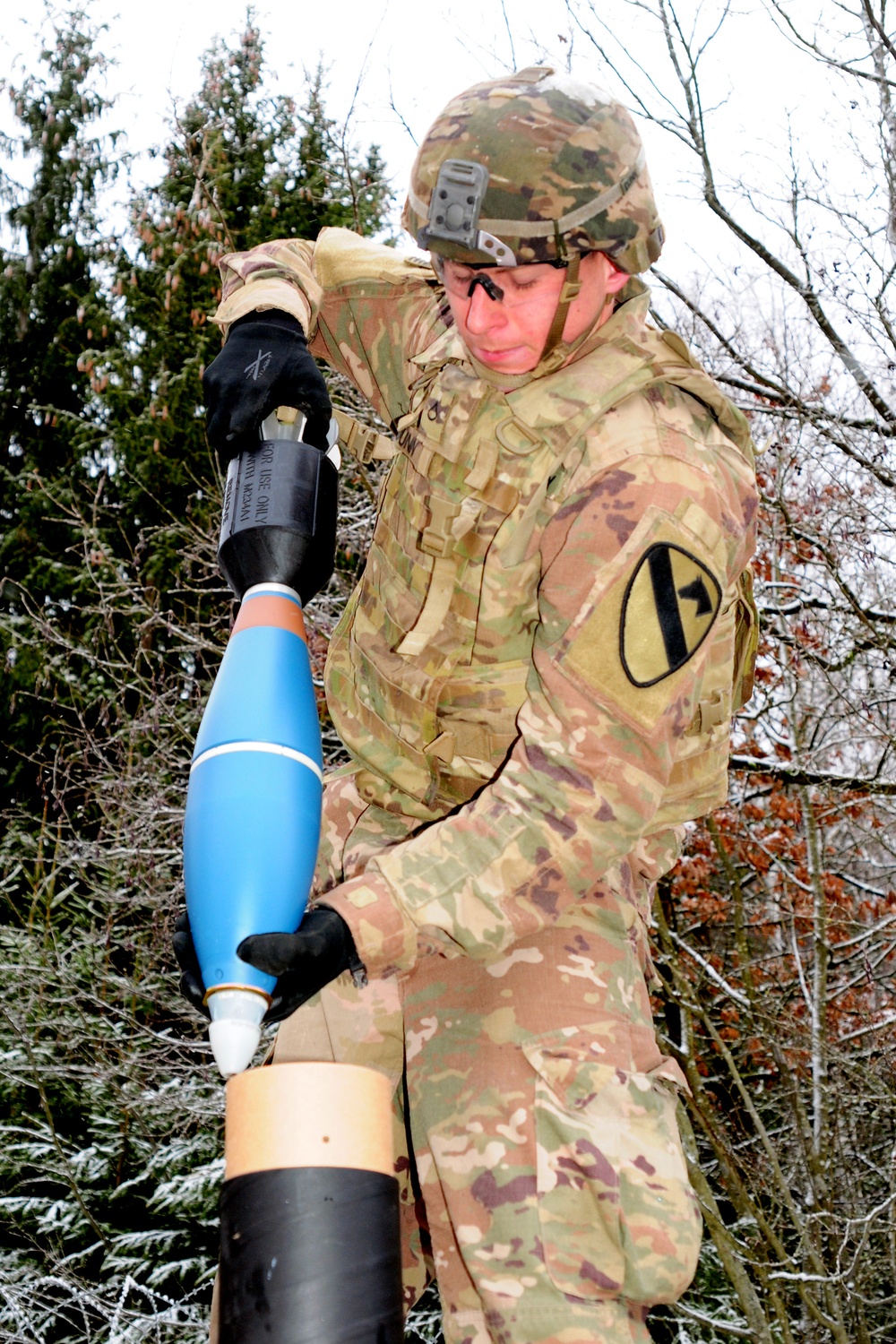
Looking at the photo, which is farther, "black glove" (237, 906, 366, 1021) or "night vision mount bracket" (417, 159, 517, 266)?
"night vision mount bracket" (417, 159, 517, 266)

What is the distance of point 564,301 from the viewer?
237 centimetres

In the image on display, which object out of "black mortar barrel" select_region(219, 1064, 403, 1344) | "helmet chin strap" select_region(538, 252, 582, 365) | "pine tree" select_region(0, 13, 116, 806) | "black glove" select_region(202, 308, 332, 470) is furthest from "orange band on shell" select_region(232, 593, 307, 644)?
"pine tree" select_region(0, 13, 116, 806)

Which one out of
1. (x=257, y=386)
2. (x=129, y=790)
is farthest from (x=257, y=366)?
(x=129, y=790)

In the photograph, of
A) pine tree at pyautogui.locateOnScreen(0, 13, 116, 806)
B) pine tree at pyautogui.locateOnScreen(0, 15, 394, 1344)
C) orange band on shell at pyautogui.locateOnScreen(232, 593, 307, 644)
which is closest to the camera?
orange band on shell at pyautogui.locateOnScreen(232, 593, 307, 644)

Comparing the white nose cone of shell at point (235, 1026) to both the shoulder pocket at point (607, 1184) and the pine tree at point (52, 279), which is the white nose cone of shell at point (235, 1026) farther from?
the pine tree at point (52, 279)

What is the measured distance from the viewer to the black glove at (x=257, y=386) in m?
2.61

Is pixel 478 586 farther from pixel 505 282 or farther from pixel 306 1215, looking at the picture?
pixel 306 1215

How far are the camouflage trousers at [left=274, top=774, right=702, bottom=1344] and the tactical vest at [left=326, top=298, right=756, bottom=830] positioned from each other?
1.08 feet

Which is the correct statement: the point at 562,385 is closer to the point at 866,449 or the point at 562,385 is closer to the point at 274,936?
the point at 274,936

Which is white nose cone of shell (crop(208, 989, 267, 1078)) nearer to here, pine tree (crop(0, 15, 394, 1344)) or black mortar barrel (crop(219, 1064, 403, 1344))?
black mortar barrel (crop(219, 1064, 403, 1344))

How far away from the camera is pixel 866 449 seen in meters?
7.34

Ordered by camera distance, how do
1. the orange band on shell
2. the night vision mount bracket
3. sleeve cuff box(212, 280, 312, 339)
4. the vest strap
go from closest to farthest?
1. the night vision mount bracket
2. the orange band on shell
3. sleeve cuff box(212, 280, 312, 339)
4. the vest strap

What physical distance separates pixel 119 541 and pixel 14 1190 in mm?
4915

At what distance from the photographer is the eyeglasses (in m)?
2.33
